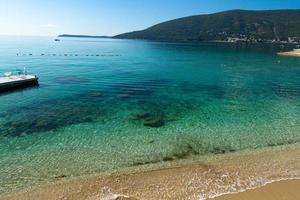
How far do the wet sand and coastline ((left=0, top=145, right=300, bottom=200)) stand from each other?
150 mm

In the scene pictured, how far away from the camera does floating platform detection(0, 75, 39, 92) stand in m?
37.4

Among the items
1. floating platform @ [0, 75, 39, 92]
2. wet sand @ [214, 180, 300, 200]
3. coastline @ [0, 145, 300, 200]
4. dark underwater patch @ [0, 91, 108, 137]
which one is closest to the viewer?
wet sand @ [214, 180, 300, 200]

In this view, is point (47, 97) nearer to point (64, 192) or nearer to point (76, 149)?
point (76, 149)

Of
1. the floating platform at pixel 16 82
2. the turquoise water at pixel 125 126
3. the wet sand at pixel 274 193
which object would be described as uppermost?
the floating platform at pixel 16 82

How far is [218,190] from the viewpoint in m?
13.0

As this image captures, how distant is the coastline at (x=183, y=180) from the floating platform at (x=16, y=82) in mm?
28648

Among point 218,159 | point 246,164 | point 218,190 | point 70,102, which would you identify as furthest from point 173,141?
point 70,102

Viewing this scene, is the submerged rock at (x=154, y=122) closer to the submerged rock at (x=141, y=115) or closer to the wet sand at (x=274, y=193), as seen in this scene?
the submerged rock at (x=141, y=115)

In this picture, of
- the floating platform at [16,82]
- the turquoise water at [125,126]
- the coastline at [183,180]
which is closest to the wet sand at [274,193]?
the coastline at [183,180]

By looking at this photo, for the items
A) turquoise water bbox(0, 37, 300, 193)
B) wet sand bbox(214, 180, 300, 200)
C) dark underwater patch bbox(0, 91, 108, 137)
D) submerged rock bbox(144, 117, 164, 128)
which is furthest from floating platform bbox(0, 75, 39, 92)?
wet sand bbox(214, 180, 300, 200)

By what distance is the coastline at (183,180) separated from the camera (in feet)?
41.9

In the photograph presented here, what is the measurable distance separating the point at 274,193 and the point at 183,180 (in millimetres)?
4324

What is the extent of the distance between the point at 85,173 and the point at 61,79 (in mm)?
35078

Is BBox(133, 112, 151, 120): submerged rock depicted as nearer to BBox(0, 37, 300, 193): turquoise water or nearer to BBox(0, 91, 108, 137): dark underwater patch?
BBox(0, 37, 300, 193): turquoise water
